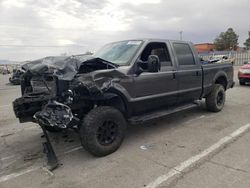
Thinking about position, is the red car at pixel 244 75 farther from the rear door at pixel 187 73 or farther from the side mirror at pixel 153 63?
the side mirror at pixel 153 63

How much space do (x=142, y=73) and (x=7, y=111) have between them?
5.59 meters

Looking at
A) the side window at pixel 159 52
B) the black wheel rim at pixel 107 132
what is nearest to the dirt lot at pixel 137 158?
the black wheel rim at pixel 107 132

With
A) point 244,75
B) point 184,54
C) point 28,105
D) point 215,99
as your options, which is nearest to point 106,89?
point 28,105

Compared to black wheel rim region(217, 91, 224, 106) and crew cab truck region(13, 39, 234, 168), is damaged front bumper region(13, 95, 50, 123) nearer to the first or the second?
crew cab truck region(13, 39, 234, 168)

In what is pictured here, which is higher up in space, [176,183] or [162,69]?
[162,69]

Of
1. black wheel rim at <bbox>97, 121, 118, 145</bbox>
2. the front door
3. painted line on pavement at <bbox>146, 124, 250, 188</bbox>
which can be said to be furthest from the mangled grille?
painted line on pavement at <bbox>146, 124, 250, 188</bbox>

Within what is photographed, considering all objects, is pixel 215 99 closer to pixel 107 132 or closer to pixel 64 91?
pixel 107 132

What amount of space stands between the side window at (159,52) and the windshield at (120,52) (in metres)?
0.29

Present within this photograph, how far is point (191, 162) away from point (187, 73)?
2533 mm

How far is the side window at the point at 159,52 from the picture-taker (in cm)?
520

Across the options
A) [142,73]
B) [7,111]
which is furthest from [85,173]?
[7,111]

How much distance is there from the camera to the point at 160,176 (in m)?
3.42

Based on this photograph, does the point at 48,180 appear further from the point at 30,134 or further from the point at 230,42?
the point at 230,42

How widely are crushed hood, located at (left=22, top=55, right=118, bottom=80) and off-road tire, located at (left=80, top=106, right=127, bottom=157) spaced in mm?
709
